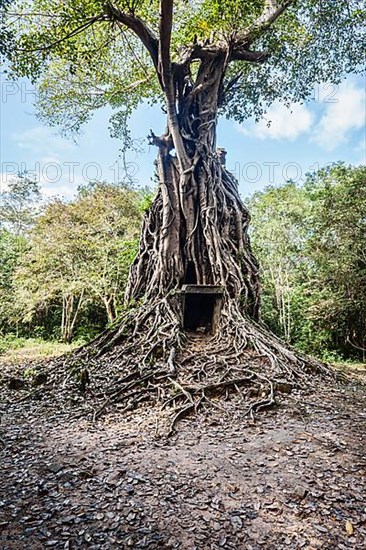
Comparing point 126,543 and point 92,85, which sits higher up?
point 92,85

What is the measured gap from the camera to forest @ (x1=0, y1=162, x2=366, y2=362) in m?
9.48

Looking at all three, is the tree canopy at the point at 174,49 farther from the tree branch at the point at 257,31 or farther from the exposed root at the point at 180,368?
the exposed root at the point at 180,368

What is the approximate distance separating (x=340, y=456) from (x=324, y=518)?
35.4 inches

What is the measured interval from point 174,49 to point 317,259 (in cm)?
620

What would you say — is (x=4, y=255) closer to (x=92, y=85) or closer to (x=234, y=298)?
(x=92, y=85)

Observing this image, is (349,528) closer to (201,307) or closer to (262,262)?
(201,307)

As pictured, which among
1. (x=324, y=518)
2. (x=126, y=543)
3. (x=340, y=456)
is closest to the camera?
(x=126, y=543)

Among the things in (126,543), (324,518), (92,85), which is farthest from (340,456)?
(92,85)

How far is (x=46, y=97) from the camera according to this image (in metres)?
9.54

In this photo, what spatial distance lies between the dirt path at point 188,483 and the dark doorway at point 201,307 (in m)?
2.88

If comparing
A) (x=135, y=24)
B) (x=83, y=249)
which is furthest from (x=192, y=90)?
(x=83, y=249)

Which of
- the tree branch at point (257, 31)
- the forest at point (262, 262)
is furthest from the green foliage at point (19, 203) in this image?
the tree branch at point (257, 31)

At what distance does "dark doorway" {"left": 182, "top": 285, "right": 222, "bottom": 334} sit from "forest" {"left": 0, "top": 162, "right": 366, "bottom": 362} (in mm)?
1350

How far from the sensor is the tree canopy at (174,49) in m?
Result: 5.36
